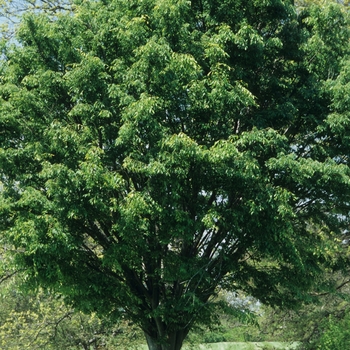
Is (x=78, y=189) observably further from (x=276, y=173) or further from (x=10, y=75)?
(x=276, y=173)

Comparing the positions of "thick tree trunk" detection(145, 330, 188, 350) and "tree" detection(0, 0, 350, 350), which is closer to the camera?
"tree" detection(0, 0, 350, 350)

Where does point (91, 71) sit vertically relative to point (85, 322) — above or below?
above

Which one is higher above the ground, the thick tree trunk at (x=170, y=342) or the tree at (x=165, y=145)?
the tree at (x=165, y=145)

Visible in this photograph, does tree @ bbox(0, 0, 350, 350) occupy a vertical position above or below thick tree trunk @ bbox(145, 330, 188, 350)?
above

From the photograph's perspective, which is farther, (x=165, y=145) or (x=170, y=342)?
(x=170, y=342)

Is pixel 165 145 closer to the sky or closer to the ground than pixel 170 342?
closer to the sky

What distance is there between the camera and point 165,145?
9.75 metres

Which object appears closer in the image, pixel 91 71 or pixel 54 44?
pixel 91 71

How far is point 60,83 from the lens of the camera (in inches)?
435

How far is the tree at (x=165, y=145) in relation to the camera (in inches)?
386

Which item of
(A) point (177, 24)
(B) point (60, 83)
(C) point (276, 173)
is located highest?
(A) point (177, 24)

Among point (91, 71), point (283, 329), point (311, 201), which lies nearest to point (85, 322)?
point (283, 329)

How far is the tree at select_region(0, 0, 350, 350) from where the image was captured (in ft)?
32.2

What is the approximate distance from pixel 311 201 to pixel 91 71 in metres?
6.31
